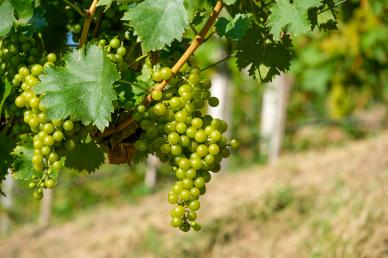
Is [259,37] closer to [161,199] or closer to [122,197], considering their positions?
[161,199]

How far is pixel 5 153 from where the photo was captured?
6.15 feet

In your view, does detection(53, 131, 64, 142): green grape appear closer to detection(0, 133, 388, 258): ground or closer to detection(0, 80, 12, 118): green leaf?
detection(0, 80, 12, 118): green leaf

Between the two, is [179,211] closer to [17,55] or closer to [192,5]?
[192,5]

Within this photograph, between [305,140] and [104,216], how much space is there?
Answer: 4.47 metres

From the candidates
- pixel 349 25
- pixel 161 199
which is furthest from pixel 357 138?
pixel 161 199

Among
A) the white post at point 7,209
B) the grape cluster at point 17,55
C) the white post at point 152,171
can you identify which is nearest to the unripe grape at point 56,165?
the grape cluster at point 17,55

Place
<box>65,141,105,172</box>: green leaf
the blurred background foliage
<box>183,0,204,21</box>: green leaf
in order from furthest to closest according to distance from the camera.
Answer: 1. the blurred background foliage
2. <box>65,141,105,172</box>: green leaf
3. <box>183,0,204,21</box>: green leaf

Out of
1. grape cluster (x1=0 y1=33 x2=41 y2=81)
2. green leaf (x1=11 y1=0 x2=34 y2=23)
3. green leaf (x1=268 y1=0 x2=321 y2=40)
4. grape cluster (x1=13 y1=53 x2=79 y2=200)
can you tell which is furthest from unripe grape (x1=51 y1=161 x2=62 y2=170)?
green leaf (x1=268 y1=0 x2=321 y2=40)

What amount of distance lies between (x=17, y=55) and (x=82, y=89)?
412 mm

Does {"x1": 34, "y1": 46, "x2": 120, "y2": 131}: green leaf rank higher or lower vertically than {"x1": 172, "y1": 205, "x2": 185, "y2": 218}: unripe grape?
higher

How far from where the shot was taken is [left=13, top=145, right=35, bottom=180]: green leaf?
5.86ft

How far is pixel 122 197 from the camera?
9.95 meters

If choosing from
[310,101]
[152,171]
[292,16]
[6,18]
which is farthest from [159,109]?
[310,101]

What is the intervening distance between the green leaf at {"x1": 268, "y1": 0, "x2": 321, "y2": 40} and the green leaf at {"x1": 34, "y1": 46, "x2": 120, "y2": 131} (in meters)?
0.44
